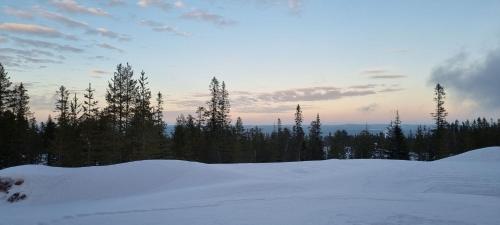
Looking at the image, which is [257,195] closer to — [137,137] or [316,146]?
[137,137]

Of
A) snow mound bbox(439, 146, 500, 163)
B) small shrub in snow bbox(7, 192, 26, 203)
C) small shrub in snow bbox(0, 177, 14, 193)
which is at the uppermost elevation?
snow mound bbox(439, 146, 500, 163)

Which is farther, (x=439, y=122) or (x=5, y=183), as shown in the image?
(x=439, y=122)

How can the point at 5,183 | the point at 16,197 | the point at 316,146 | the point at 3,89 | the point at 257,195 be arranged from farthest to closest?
the point at 316,146, the point at 3,89, the point at 5,183, the point at 16,197, the point at 257,195

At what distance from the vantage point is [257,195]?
14734mm

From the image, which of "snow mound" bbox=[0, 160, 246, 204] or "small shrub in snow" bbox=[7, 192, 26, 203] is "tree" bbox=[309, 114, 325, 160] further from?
"small shrub in snow" bbox=[7, 192, 26, 203]

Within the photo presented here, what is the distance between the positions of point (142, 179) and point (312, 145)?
178ft

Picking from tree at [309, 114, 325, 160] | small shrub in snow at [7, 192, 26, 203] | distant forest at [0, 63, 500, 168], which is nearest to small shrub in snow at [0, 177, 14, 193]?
small shrub in snow at [7, 192, 26, 203]

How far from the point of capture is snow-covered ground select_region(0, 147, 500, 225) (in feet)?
35.7

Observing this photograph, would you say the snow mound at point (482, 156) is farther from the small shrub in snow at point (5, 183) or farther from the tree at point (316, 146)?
the tree at point (316, 146)

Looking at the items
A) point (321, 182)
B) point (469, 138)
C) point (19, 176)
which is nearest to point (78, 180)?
point (19, 176)

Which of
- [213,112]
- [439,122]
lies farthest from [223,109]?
[439,122]

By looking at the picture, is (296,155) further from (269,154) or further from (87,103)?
(87,103)

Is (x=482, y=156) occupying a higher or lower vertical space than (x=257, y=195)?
higher

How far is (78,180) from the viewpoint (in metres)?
20.1
